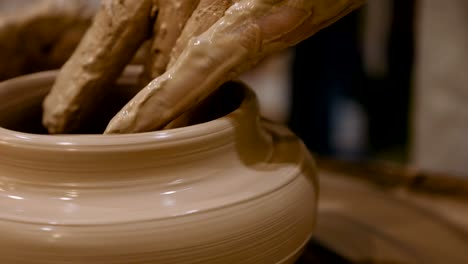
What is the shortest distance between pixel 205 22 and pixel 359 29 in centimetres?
190

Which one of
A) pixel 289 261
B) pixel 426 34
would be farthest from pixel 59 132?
pixel 426 34

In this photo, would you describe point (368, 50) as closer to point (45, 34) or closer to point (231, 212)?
point (45, 34)

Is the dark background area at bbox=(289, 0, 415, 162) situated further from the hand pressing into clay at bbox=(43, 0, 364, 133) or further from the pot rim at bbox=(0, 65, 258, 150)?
the pot rim at bbox=(0, 65, 258, 150)

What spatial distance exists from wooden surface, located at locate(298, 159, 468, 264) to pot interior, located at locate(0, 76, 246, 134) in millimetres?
314

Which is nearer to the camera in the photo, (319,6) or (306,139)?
(319,6)

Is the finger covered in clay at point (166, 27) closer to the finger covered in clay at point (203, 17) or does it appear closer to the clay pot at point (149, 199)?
the finger covered in clay at point (203, 17)

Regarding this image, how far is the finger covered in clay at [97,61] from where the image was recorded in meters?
0.87

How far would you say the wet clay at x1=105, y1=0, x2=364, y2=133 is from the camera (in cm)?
74

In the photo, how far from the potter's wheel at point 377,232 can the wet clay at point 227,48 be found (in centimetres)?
42

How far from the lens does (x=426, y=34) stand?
201cm

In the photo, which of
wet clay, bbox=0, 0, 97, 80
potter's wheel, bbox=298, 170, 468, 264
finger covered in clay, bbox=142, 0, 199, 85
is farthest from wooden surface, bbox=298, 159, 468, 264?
wet clay, bbox=0, 0, 97, 80

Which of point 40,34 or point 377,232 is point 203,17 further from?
point 377,232

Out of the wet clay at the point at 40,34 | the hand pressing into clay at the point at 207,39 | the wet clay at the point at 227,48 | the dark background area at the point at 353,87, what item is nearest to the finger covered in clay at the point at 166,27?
the hand pressing into clay at the point at 207,39

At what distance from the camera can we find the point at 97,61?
89cm
